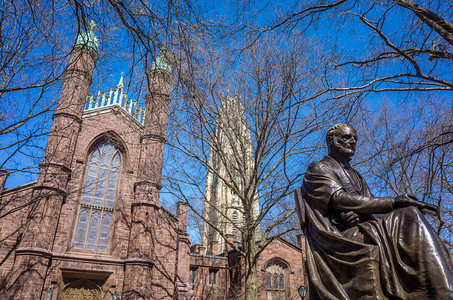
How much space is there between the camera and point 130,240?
17547 millimetres

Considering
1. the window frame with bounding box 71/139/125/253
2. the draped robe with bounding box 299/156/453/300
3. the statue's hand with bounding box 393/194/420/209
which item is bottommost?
the draped robe with bounding box 299/156/453/300

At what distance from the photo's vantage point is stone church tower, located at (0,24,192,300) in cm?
1495

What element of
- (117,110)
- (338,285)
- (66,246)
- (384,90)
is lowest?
(338,285)

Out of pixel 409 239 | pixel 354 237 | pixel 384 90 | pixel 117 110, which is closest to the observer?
pixel 409 239

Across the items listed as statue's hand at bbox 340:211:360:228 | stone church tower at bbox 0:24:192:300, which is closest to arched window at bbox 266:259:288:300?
stone church tower at bbox 0:24:192:300

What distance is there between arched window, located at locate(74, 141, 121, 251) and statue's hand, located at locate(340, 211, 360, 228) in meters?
16.0

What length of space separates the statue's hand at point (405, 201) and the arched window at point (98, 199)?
1635 centimetres

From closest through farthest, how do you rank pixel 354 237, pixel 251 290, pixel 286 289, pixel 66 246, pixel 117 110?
1. pixel 354 237
2. pixel 251 290
3. pixel 66 246
4. pixel 117 110
5. pixel 286 289

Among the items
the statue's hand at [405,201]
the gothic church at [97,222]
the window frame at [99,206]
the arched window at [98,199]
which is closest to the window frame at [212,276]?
the gothic church at [97,222]

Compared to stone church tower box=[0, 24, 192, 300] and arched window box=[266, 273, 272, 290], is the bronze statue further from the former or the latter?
arched window box=[266, 273, 272, 290]

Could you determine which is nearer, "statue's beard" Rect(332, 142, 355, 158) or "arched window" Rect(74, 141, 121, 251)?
"statue's beard" Rect(332, 142, 355, 158)

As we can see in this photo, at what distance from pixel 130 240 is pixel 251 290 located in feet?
29.6

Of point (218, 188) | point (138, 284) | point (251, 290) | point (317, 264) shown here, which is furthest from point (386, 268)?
point (218, 188)

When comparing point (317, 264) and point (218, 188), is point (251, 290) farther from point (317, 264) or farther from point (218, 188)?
point (218, 188)
